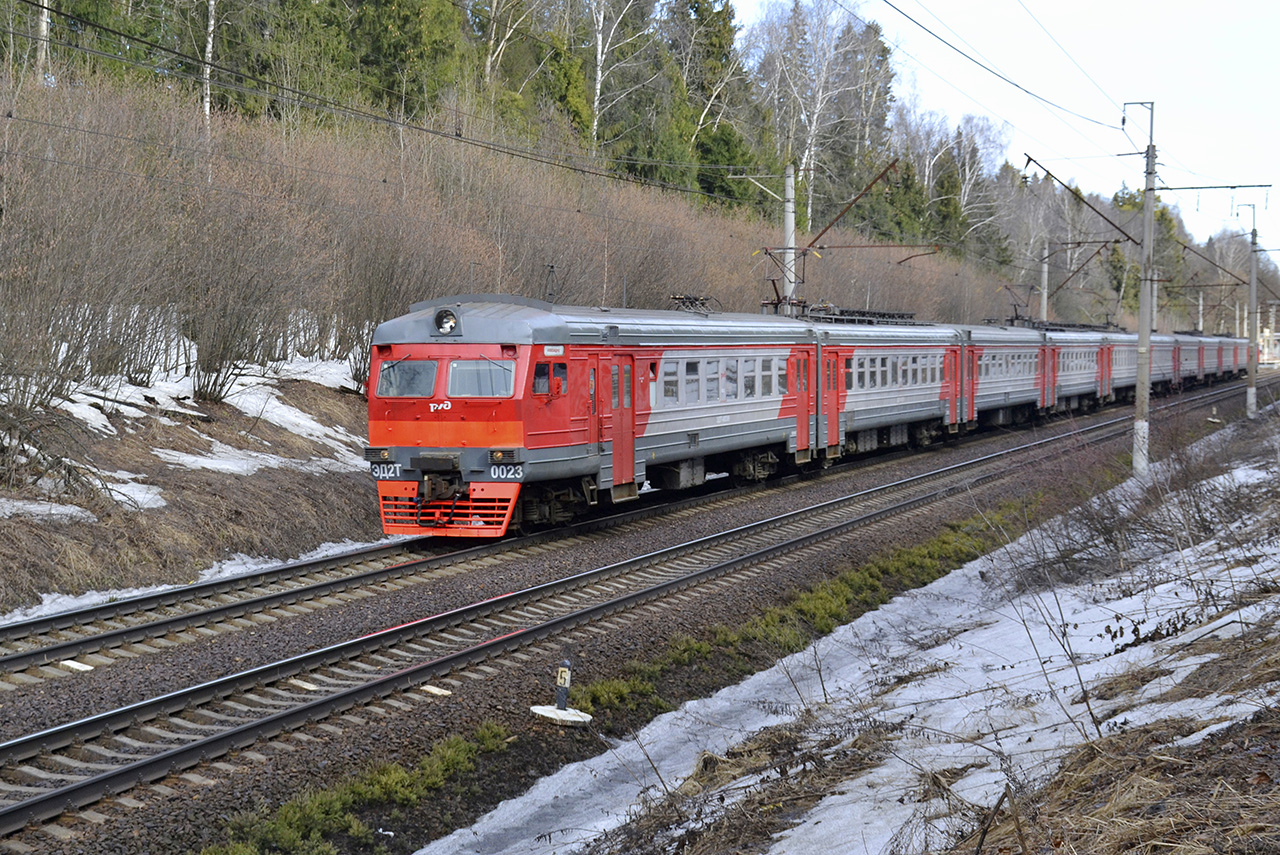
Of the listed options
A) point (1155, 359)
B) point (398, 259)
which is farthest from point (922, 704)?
point (1155, 359)

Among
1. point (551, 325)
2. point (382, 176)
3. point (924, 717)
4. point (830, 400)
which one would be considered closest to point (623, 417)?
point (551, 325)

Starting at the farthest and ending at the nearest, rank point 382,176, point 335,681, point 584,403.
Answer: point 382,176
point 584,403
point 335,681

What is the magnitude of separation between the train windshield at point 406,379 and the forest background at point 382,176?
291 cm

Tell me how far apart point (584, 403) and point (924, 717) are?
25.5 ft

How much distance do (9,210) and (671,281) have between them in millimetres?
21553

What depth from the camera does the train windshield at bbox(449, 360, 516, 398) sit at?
1382cm

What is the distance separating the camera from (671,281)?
34.0 metres

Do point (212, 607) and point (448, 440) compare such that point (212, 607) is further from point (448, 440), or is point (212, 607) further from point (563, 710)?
point (563, 710)

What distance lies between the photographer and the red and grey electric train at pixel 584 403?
13.9 m

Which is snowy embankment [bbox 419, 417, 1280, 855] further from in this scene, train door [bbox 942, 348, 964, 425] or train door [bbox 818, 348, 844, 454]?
train door [bbox 942, 348, 964, 425]

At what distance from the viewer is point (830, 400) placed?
22562mm

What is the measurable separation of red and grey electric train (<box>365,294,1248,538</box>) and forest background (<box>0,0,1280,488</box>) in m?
2.06

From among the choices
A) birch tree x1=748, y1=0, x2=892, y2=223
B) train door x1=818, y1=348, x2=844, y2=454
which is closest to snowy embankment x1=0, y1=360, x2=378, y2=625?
train door x1=818, y1=348, x2=844, y2=454

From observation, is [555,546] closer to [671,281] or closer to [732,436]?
[732,436]
